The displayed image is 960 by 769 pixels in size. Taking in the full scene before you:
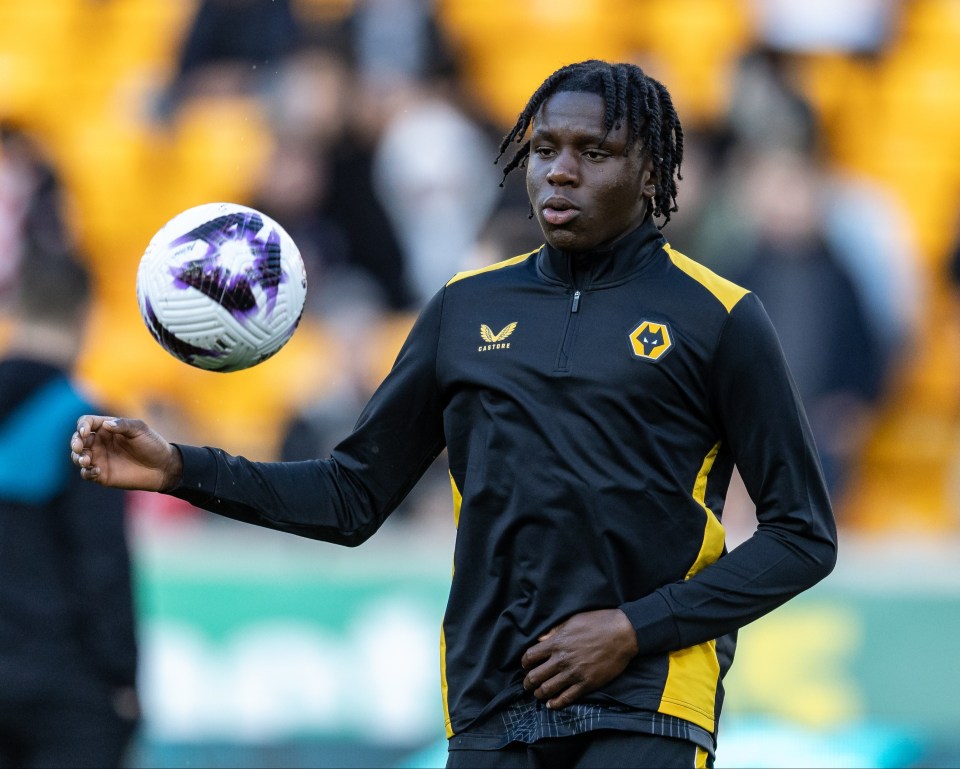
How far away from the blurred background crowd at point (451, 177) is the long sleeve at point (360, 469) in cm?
452

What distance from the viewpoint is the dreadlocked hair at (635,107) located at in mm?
3369

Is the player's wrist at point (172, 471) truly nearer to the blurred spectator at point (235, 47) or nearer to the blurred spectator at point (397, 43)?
the blurred spectator at point (397, 43)

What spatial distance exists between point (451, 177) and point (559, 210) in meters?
6.37

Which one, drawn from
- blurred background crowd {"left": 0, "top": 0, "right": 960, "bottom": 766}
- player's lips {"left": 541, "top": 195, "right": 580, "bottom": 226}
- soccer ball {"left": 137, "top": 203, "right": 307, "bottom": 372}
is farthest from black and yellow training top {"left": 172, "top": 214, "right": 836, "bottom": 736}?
blurred background crowd {"left": 0, "top": 0, "right": 960, "bottom": 766}

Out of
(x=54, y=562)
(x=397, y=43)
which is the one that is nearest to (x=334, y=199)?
(x=397, y=43)

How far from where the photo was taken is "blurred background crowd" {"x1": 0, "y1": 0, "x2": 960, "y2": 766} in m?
8.91

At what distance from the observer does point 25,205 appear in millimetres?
10445

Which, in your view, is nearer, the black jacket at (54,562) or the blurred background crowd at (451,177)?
the black jacket at (54,562)

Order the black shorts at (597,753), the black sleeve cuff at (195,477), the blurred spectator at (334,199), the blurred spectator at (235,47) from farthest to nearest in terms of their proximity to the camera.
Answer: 1. the blurred spectator at (235,47)
2. the blurred spectator at (334,199)
3. the black sleeve cuff at (195,477)
4. the black shorts at (597,753)

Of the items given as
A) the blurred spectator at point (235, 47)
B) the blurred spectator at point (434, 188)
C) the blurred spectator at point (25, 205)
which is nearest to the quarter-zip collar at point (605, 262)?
the blurred spectator at point (434, 188)

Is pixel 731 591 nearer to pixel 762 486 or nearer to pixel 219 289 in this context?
pixel 762 486

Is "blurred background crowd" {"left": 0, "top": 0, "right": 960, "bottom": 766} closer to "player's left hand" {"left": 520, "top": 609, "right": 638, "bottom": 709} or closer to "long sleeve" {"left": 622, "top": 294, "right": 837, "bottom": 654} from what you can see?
"long sleeve" {"left": 622, "top": 294, "right": 837, "bottom": 654}

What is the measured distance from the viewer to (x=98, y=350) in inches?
406

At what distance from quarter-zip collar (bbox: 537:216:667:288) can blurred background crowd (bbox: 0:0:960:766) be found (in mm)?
4767
